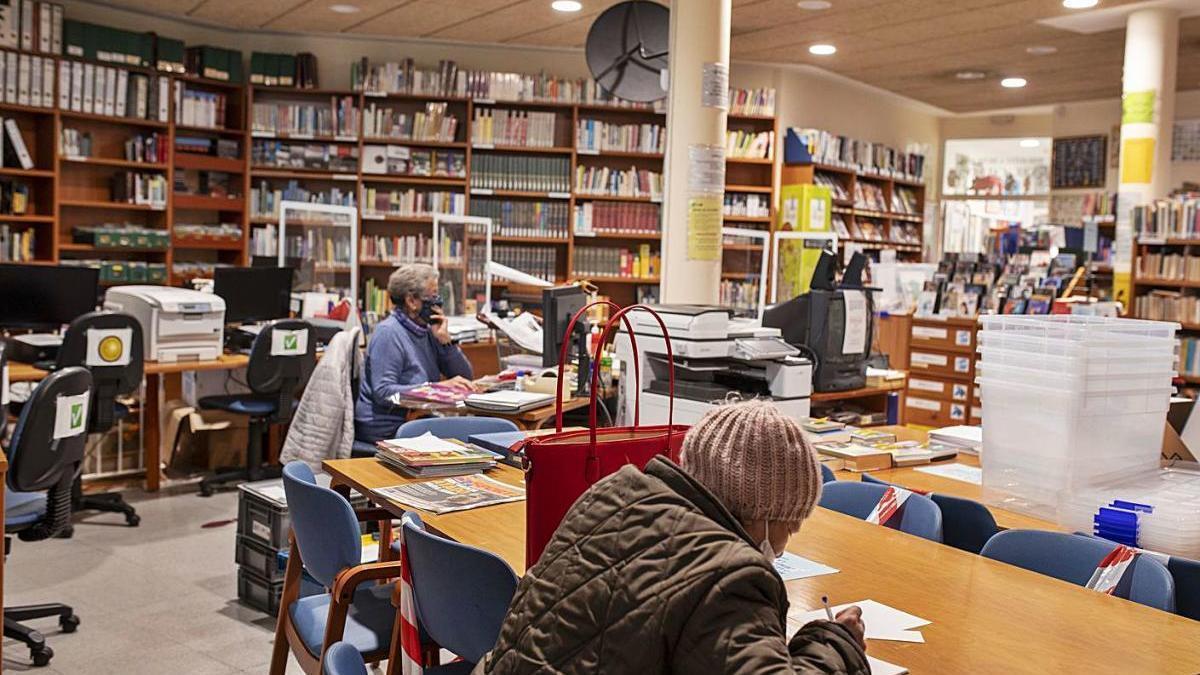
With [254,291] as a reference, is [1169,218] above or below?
above

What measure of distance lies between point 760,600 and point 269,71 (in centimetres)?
834

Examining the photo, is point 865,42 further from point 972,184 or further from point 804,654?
point 804,654

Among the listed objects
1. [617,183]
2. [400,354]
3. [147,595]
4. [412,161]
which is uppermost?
[412,161]

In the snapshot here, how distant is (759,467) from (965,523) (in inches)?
59.7

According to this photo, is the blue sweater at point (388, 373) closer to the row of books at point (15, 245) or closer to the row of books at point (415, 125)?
the row of books at point (415, 125)

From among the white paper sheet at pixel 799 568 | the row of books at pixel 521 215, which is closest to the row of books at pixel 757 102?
the row of books at pixel 521 215

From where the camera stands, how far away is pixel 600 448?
2.09 m

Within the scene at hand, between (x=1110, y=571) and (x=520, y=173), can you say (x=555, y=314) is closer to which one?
(x=1110, y=571)

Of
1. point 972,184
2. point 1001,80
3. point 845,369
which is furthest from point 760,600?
point 972,184

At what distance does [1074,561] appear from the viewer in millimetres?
2373

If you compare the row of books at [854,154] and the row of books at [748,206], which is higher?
the row of books at [854,154]

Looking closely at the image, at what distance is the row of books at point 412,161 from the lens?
883cm

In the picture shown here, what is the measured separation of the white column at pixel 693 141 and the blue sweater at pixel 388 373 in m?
1.25

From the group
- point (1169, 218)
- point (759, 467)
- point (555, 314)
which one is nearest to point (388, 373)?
point (555, 314)
